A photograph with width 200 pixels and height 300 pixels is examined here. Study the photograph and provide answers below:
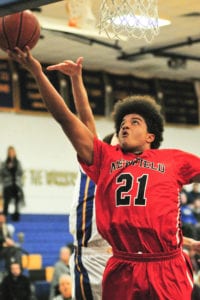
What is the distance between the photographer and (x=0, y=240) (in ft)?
41.9

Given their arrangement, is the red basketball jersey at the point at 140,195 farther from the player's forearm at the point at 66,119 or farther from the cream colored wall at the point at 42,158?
the cream colored wall at the point at 42,158

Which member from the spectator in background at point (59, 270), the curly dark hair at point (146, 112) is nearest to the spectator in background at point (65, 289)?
the spectator in background at point (59, 270)

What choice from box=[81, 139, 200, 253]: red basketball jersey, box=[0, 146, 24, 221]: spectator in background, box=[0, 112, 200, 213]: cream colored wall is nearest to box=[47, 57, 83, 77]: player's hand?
box=[81, 139, 200, 253]: red basketball jersey

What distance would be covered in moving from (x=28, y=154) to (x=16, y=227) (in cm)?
148

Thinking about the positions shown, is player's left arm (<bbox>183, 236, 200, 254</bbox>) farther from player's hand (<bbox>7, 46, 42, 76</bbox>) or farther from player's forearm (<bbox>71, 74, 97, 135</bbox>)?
player's hand (<bbox>7, 46, 42, 76</bbox>)

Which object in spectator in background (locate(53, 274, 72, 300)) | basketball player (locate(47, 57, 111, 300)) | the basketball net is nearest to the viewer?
basketball player (locate(47, 57, 111, 300))

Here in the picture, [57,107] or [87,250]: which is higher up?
[57,107]

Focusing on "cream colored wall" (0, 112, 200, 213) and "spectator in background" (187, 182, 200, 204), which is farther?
"spectator in background" (187, 182, 200, 204)

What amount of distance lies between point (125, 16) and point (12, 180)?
8.49 meters

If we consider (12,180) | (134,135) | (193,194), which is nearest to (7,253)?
(12,180)

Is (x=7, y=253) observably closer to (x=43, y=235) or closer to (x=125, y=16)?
(x=43, y=235)

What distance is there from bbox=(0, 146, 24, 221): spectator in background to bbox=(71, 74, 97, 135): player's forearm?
9998 millimetres

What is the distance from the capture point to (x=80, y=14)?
385 inches

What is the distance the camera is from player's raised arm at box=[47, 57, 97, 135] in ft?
14.3
